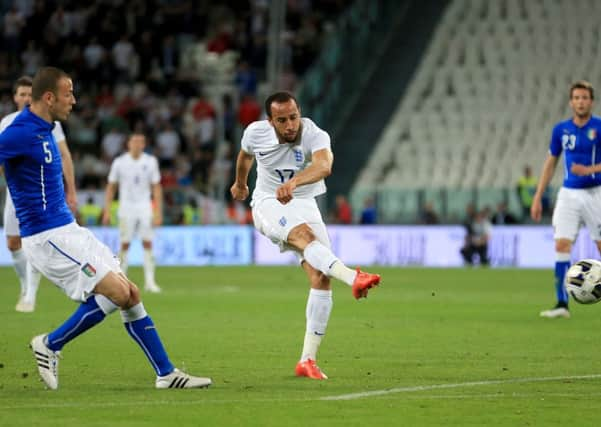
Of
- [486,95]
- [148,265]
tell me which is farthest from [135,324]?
[486,95]

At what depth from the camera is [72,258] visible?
869 centimetres

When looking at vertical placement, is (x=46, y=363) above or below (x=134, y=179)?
above

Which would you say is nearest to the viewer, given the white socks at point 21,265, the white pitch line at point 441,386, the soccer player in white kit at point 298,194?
the white pitch line at point 441,386

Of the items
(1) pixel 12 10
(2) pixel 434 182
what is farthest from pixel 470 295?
(1) pixel 12 10

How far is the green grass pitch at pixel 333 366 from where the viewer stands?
7.79 m

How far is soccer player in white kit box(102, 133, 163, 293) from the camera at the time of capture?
20.4 meters

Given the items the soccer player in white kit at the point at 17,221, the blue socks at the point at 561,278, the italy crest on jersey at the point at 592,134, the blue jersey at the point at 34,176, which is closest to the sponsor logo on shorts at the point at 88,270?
the blue jersey at the point at 34,176

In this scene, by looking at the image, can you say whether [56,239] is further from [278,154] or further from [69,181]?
[69,181]

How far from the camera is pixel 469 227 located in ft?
96.6

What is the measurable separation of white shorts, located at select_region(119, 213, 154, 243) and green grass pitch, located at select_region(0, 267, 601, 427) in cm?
208

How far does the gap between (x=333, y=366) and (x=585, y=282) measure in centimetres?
216

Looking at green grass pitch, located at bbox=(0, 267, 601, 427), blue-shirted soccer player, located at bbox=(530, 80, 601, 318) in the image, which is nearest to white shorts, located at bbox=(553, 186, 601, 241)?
blue-shirted soccer player, located at bbox=(530, 80, 601, 318)

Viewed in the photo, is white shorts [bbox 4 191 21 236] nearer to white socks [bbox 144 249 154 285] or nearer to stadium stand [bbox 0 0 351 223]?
white socks [bbox 144 249 154 285]

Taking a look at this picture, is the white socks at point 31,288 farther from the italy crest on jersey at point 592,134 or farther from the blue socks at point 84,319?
the blue socks at point 84,319
